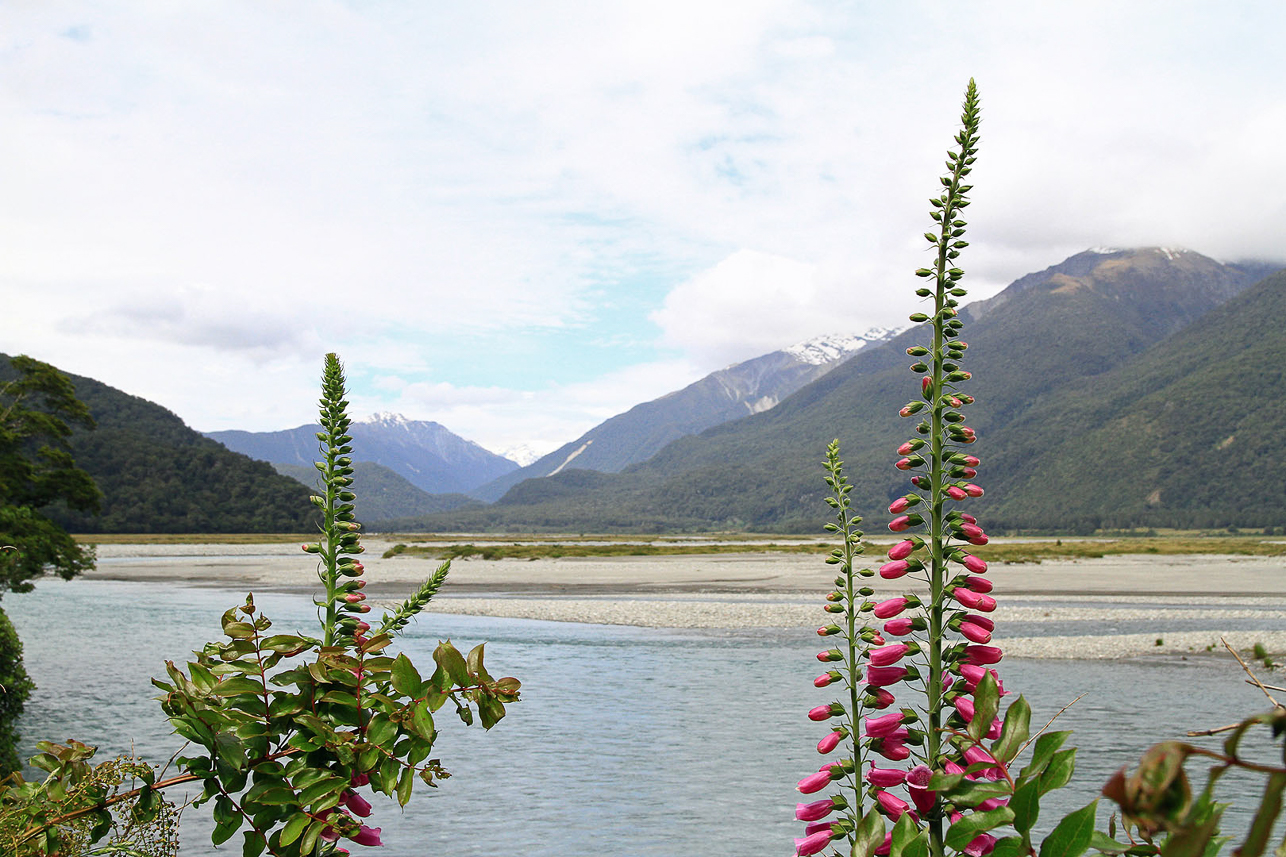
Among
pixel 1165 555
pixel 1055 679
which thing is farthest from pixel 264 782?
pixel 1165 555

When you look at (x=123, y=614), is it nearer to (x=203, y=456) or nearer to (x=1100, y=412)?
(x=203, y=456)

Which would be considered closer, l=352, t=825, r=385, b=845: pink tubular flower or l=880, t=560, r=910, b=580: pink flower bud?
l=352, t=825, r=385, b=845: pink tubular flower

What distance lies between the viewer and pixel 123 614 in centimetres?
3994

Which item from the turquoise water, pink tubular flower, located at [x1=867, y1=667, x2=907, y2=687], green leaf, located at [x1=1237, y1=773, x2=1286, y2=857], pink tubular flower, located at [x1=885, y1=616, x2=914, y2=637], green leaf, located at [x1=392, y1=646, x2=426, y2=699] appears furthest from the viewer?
the turquoise water

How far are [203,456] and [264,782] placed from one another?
509ft

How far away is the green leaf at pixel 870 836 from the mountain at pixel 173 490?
12947cm

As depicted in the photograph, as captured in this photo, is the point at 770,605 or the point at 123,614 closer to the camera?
the point at 123,614

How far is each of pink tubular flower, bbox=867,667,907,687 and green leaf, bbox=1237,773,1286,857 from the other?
170 cm

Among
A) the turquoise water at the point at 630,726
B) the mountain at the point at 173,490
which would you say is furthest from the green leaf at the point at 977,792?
the mountain at the point at 173,490

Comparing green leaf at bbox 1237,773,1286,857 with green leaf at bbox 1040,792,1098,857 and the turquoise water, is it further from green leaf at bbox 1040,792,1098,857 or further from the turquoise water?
the turquoise water

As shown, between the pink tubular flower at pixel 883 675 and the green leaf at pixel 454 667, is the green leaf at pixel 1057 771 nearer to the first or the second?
the pink tubular flower at pixel 883 675

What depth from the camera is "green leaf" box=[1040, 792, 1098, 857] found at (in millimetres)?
1396

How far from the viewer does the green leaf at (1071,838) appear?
4.58 ft

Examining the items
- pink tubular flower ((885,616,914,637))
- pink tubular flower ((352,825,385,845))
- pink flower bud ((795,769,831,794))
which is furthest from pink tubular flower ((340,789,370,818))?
pink tubular flower ((885,616,914,637))
